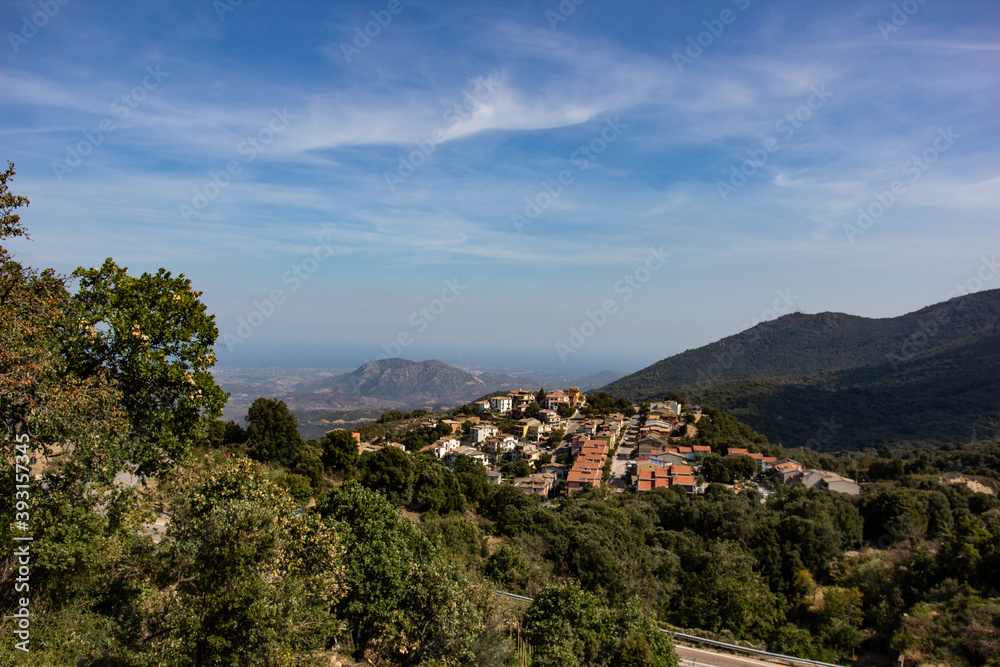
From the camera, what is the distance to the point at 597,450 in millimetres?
36312

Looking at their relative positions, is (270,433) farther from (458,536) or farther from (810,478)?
(810,478)

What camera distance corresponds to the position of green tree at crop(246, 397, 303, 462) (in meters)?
18.8

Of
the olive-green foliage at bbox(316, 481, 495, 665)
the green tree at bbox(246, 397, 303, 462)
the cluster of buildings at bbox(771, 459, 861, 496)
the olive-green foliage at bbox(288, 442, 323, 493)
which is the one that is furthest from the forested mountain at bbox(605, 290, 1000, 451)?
the olive-green foliage at bbox(316, 481, 495, 665)

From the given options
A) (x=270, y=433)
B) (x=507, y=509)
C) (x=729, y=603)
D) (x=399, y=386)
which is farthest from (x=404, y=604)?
(x=399, y=386)

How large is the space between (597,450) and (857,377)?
60101 millimetres

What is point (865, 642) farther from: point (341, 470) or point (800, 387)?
point (800, 387)

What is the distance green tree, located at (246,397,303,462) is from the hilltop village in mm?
4219

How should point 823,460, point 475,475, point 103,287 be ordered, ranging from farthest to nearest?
point 823,460, point 475,475, point 103,287

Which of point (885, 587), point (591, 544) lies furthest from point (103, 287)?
point (885, 587)

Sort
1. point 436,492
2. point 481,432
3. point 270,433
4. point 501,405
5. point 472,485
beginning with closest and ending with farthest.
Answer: point 270,433
point 436,492
point 472,485
point 481,432
point 501,405

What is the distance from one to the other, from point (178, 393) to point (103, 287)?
5.16ft

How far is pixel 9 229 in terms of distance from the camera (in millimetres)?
5875

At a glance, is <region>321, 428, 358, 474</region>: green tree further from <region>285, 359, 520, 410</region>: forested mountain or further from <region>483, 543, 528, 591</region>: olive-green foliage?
<region>285, 359, 520, 410</region>: forested mountain

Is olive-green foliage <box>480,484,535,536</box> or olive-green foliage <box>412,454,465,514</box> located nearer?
olive-green foliage <box>480,484,535,536</box>
